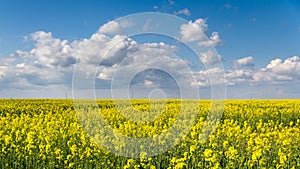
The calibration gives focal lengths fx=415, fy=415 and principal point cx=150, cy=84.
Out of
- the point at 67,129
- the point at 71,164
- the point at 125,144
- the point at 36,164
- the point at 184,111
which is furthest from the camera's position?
the point at 184,111

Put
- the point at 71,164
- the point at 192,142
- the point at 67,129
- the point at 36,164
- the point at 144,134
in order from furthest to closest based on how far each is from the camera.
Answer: the point at 67,129
the point at 144,134
the point at 192,142
the point at 36,164
the point at 71,164

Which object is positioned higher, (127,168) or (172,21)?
(172,21)

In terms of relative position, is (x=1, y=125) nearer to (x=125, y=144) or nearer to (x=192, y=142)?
(x=125, y=144)

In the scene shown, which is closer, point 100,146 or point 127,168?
point 127,168

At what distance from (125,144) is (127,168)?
1.49m

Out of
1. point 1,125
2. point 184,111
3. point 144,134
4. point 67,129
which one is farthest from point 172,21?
point 184,111

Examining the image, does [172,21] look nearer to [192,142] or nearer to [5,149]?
[192,142]

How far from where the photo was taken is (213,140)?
11031mm

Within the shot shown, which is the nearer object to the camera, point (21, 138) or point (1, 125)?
point (21, 138)

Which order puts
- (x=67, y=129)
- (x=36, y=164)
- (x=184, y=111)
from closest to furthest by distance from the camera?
(x=36, y=164), (x=67, y=129), (x=184, y=111)

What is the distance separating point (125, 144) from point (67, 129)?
3447 millimetres

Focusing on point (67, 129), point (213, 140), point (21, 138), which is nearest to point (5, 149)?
point (21, 138)

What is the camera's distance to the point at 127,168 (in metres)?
8.53

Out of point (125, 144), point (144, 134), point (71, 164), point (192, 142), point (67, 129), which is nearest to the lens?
point (71, 164)
